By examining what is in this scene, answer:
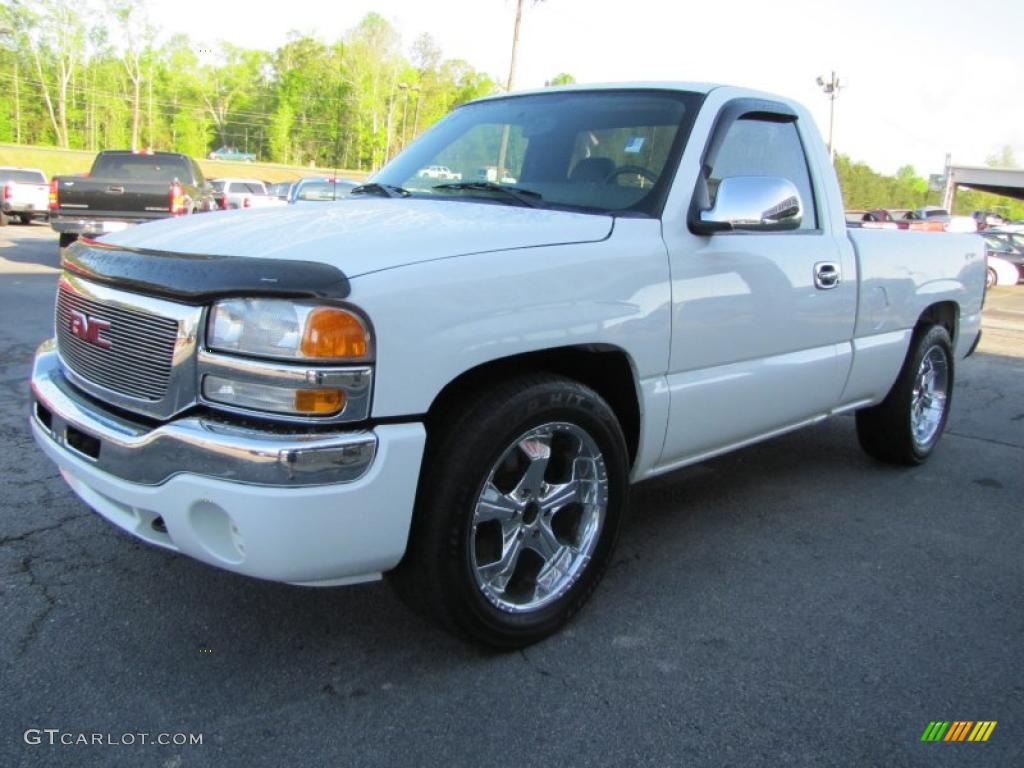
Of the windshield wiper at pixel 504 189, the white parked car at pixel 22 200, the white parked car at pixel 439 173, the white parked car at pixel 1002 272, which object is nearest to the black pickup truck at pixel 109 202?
the white parked car at pixel 439 173

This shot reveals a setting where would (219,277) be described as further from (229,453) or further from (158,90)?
(158,90)

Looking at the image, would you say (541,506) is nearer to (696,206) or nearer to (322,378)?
(322,378)

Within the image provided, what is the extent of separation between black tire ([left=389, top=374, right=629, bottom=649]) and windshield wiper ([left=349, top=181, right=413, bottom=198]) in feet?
4.29

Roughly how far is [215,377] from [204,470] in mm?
244

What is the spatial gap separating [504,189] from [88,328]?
156 centimetres

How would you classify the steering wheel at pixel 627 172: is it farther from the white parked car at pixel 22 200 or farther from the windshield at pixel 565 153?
the white parked car at pixel 22 200

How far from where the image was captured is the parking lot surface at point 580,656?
2281mm

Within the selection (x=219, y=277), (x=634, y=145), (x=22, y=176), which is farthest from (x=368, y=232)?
(x=22, y=176)

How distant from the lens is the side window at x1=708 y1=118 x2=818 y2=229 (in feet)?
11.3

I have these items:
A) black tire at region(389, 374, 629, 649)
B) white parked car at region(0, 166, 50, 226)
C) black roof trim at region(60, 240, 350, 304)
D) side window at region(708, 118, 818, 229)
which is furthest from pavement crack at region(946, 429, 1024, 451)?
white parked car at region(0, 166, 50, 226)

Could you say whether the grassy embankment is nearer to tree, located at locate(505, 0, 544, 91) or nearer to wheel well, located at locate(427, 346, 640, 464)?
tree, located at locate(505, 0, 544, 91)

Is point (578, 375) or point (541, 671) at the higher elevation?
point (578, 375)

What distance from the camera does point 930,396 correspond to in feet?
17.0

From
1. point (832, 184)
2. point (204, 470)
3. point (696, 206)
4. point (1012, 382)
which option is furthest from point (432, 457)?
point (1012, 382)
